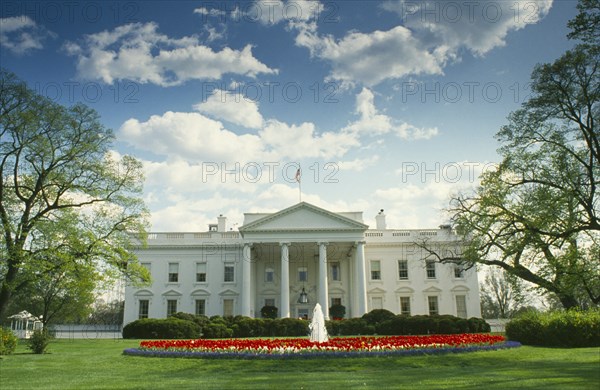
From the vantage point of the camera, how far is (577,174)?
65.1 ft

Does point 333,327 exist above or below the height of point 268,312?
below

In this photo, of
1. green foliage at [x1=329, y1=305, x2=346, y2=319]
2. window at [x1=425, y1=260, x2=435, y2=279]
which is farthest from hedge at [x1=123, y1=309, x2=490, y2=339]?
window at [x1=425, y1=260, x2=435, y2=279]

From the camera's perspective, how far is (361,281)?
135 feet

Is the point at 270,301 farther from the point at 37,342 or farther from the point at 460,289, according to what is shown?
the point at 37,342

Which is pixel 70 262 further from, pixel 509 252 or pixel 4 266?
pixel 509 252

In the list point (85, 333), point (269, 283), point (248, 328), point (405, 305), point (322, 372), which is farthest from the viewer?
point (269, 283)

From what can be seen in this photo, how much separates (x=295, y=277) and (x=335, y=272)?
3.74 m

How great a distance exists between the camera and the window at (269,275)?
4567cm

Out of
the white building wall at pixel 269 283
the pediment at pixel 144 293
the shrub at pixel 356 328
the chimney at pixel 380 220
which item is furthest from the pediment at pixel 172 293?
the chimney at pixel 380 220

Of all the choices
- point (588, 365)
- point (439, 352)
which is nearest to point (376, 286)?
point (439, 352)

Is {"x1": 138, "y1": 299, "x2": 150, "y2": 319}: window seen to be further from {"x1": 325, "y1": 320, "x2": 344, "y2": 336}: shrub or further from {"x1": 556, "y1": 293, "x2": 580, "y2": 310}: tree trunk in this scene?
{"x1": 556, "y1": 293, "x2": 580, "y2": 310}: tree trunk

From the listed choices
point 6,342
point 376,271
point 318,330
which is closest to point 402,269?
point 376,271

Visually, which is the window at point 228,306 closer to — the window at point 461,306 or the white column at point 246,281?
the white column at point 246,281

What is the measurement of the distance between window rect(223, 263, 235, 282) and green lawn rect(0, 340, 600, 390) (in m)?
28.5
